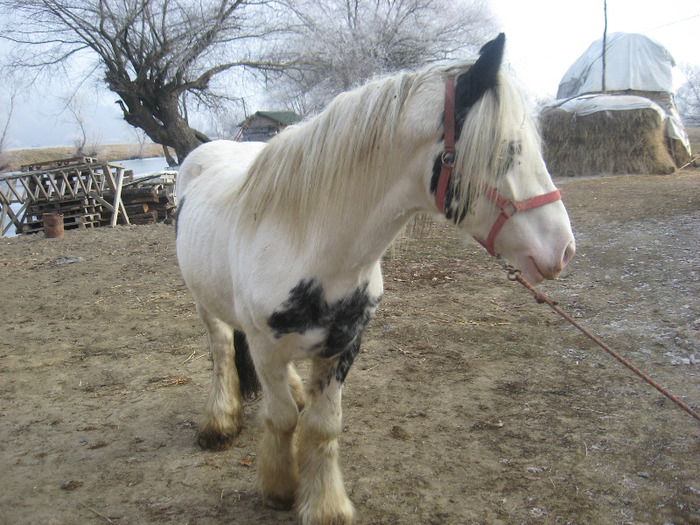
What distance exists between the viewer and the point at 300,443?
7.63 ft

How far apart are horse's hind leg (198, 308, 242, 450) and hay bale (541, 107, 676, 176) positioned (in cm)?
1255

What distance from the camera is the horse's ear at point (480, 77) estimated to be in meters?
1.38

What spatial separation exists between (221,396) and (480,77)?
231cm

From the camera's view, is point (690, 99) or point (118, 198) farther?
point (690, 99)

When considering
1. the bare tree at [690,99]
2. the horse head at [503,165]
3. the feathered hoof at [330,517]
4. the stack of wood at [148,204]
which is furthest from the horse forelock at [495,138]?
the bare tree at [690,99]

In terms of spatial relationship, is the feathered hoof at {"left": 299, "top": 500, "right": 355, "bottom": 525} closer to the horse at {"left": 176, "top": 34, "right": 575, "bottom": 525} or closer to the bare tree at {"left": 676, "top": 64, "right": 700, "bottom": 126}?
the horse at {"left": 176, "top": 34, "right": 575, "bottom": 525}

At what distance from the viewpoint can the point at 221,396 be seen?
9.36 ft

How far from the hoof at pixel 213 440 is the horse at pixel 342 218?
51 cm

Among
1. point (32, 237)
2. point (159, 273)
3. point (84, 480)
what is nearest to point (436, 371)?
point (84, 480)

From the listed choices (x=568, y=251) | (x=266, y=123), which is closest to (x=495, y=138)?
(x=568, y=251)

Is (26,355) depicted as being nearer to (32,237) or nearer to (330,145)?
(330,145)

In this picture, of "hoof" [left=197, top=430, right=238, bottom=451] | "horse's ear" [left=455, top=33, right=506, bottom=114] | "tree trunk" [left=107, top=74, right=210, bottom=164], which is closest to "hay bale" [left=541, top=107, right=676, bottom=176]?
"tree trunk" [left=107, top=74, right=210, bottom=164]

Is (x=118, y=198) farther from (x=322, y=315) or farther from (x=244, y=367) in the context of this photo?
(x=322, y=315)

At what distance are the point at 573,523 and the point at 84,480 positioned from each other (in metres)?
2.35
